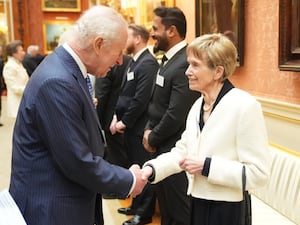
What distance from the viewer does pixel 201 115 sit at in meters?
2.23

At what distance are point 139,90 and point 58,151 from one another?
2.54 metres

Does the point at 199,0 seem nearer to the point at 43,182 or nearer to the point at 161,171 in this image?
the point at 161,171

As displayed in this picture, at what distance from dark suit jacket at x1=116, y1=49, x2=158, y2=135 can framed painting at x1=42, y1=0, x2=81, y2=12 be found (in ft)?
38.1

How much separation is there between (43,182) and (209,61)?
41.3 inches

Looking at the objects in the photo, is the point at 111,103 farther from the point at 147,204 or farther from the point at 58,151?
the point at 58,151

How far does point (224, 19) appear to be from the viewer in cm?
425

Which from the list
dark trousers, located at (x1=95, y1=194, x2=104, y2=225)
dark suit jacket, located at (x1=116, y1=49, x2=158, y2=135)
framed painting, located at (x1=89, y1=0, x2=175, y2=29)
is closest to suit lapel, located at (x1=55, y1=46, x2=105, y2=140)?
dark trousers, located at (x1=95, y1=194, x2=104, y2=225)

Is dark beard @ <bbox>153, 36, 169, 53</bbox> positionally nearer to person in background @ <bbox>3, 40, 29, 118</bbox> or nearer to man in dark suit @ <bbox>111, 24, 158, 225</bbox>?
man in dark suit @ <bbox>111, 24, 158, 225</bbox>

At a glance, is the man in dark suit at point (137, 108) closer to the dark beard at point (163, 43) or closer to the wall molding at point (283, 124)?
the dark beard at point (163, 43)

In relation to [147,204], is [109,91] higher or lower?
higher

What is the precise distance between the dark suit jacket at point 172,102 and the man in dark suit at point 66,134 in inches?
56.4

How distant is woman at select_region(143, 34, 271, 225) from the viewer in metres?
1.99

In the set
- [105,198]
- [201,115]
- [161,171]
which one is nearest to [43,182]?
[161,171]

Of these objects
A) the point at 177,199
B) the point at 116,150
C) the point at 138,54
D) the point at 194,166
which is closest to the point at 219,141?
the point at 194,166
